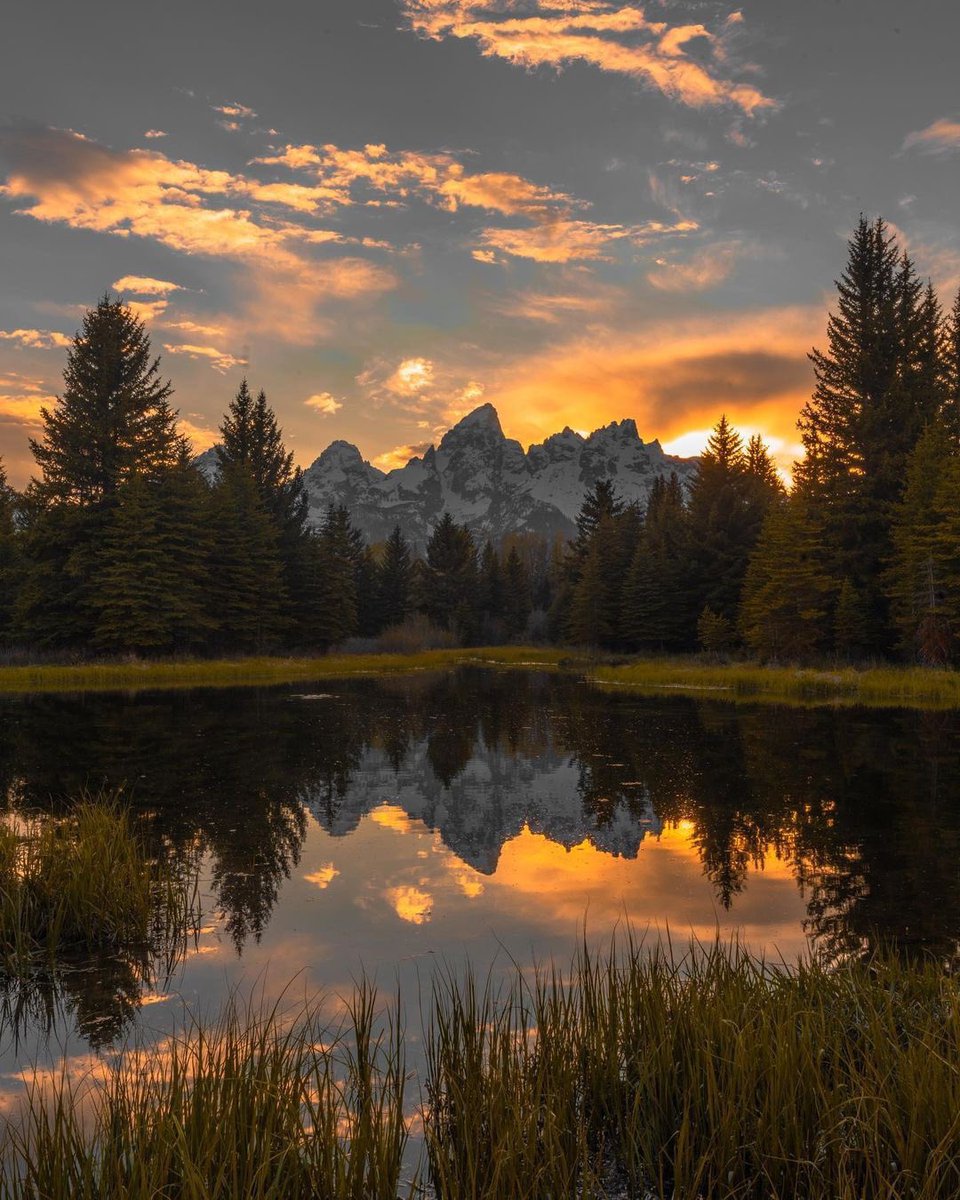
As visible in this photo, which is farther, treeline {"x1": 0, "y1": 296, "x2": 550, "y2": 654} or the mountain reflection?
treeline {"x1": 0, "y1": 296, "x2": 550, "y2": 654}

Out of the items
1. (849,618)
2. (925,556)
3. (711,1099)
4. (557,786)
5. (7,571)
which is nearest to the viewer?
(711,1099)

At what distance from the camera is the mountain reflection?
962 centimetres

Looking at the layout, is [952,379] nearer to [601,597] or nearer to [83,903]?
[601,597]

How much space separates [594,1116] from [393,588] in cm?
8226

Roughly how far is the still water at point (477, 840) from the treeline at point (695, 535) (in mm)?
16713

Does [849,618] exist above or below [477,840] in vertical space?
above

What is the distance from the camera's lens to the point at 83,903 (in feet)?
24.4

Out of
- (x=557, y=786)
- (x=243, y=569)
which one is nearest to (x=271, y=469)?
(x=243, y=569)

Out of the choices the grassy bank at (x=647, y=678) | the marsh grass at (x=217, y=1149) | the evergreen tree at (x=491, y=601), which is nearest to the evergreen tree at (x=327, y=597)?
the grassy bank at (x=647, y=678)

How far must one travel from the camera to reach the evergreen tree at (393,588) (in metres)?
85.1

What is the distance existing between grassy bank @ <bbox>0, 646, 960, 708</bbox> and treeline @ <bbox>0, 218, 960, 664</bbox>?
3.16 m

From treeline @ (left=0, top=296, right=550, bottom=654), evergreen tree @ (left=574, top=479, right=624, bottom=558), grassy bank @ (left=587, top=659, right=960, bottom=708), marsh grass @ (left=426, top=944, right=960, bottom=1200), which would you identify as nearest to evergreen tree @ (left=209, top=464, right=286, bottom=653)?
treeline @ (left=0, top=296, right=550, bottom=654)

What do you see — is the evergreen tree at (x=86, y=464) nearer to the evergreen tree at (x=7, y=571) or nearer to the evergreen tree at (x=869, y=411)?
the evergreen tree at (x=7, y=571)

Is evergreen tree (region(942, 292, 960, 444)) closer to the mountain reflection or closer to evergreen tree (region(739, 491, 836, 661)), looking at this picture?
evergreen tree (region(739, 491, 836, 661))
